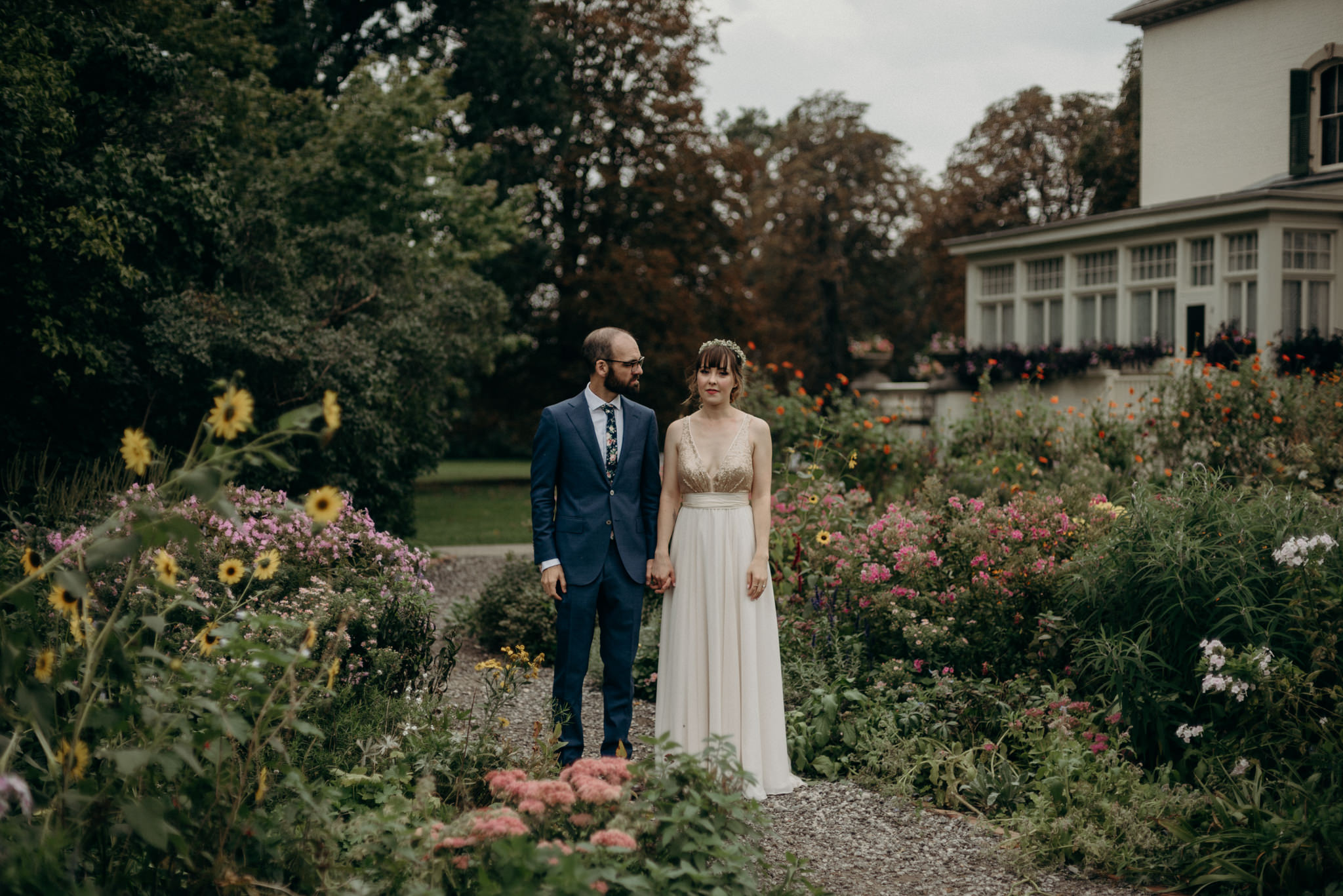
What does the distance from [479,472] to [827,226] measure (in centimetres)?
1600

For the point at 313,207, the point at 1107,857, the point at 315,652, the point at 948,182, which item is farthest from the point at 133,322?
the point at 948,182

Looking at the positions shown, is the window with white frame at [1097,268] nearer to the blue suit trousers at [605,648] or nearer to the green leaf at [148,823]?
the blue suit trousers at [605,648]

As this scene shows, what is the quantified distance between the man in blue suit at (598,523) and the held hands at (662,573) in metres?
0.03

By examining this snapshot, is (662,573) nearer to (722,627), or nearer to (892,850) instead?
(722,627)

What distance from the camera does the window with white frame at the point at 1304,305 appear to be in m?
15.9

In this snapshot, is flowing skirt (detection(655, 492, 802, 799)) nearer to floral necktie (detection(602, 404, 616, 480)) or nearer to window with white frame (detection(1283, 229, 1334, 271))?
floral necktie (detection(602, 404, 616, 480))

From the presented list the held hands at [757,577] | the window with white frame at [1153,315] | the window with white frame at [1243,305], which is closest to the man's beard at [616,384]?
the held hands at [757,577]

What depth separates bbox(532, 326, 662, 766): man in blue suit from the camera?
458 cm

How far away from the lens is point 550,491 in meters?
4.62

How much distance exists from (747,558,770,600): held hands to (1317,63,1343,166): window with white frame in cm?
1721

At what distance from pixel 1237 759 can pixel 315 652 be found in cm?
387

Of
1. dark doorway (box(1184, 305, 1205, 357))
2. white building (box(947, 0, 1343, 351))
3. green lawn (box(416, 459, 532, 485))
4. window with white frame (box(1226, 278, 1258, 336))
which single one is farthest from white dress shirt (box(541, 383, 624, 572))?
green lawn (box(416, 459, 532, 485))

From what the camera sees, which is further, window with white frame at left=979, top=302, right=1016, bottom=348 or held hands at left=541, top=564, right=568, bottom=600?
window with white frame at left=979, top=302, right=1016, bottom=348

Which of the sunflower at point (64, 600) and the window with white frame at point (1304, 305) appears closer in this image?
the sunflower at point (64, 600)
